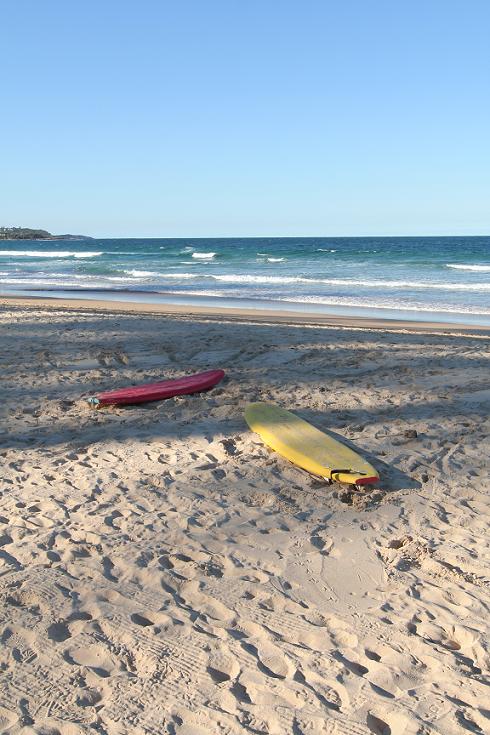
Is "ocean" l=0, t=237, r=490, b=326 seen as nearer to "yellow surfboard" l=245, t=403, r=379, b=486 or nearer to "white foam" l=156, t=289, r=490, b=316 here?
"white foam" l=156, t=289, r=490, b=316

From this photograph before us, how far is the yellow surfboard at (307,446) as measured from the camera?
4805 millimetres

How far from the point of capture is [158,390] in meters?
6.68

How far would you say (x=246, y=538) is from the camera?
13.2 feet

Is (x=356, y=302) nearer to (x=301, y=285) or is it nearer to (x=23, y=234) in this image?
(x=301, y=285)

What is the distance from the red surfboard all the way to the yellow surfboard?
81 centimetres

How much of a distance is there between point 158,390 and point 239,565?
3.18 metres

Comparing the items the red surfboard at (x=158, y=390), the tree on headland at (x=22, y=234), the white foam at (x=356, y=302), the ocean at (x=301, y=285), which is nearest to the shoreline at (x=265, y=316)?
the ocean at (x=301, y=285)

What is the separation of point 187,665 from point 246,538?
125 centimetres

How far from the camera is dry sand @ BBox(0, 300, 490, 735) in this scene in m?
2.62

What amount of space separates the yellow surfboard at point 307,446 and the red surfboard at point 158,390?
2.66ft

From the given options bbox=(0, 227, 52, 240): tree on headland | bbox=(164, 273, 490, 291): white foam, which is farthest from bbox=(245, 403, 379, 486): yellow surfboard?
bbox=(0, 227, 52, 240): tree on headland

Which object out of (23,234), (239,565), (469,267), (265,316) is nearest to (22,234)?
(23,234)

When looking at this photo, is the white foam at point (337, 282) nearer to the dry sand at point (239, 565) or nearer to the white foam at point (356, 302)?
the white foam at point (356, 302)

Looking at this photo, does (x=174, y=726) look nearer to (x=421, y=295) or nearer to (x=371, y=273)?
(x=421, y=295)
